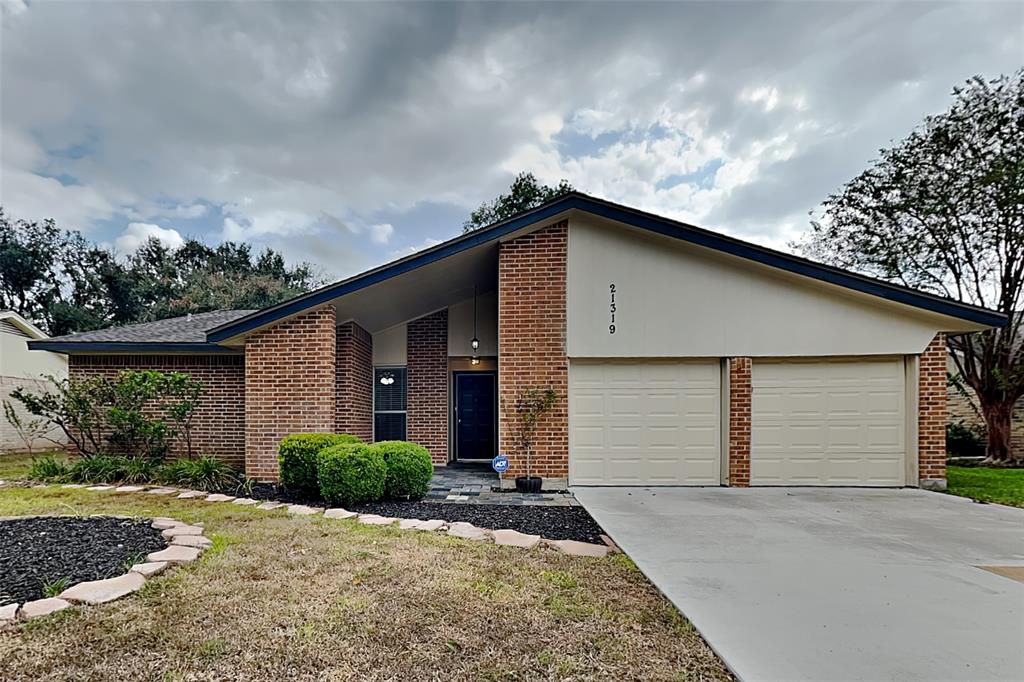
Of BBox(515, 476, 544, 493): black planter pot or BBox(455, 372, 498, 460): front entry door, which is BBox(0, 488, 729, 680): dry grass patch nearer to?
BBox(515, 476, 544, 493): black planter pot

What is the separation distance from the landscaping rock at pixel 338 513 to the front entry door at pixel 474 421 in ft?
18.0

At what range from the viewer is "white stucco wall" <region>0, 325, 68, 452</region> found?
491 inches

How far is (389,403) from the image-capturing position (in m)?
11.1

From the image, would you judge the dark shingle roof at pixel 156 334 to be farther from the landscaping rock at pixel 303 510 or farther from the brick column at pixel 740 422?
the brick column at pixel 740 422

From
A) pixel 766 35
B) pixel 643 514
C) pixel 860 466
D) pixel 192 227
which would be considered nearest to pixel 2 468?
pixel 643 514

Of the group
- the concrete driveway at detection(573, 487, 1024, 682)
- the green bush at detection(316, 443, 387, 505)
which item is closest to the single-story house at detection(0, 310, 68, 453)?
the green bush at detection(316, 443, 387, 505)

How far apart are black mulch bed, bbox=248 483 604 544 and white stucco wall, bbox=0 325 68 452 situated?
10.1 meters

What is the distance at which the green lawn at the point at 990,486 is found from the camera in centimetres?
682

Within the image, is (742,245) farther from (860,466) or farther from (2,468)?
(2,468)

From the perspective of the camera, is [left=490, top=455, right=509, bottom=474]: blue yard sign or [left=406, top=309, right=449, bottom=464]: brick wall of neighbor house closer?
[left=490, top=455, right=509, bottom=474]: blue yard sign

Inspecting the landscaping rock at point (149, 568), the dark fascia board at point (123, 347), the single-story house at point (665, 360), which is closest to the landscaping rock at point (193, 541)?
the landscaping rock at point (149, 568)

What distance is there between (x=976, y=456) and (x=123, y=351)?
67.4 ft

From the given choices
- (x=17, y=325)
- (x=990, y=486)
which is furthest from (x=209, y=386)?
(x=990, y=486)

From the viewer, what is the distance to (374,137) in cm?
1232
